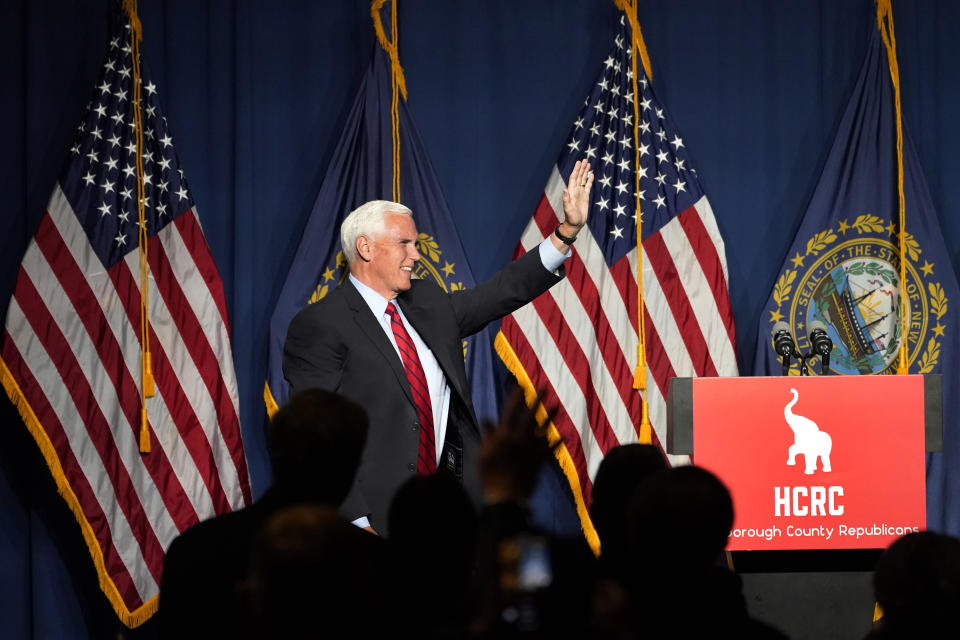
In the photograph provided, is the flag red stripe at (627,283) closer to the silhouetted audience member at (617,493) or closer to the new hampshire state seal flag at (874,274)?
the new hampshire state seal flag at (874,274)

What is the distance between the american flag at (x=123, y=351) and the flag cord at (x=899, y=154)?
9.65 feet

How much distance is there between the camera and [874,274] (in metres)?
4.98

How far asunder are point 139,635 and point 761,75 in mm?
3849

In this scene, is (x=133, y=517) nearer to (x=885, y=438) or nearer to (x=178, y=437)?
(x=178, y=437)

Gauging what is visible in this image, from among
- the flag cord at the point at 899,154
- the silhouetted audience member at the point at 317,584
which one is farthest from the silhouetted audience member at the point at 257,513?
the flag cord at the point at 899,154

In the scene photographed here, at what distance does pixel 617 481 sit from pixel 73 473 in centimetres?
314

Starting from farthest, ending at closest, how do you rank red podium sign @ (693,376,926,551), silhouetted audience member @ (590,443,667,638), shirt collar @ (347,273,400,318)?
shirt collar @ (347,273,400,318)
red podium sign @ (693,376,926,551)
silhouetted audience member @ (590,443,667,638)

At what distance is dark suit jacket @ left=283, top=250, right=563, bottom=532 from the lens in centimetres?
351

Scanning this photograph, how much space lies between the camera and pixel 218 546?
1.78 metres

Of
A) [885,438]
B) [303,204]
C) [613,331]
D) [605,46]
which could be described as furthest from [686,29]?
[885,438]

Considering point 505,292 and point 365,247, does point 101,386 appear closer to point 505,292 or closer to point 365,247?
point 365,247

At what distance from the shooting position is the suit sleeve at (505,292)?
3.78 metres

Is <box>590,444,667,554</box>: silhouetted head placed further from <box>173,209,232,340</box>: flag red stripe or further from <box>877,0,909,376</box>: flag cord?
<box>877,0,909,376</box>: flag cord

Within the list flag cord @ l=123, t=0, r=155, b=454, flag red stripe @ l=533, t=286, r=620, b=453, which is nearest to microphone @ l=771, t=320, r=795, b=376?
flag red stripe @ l=533, t=286, r=620, b=453
